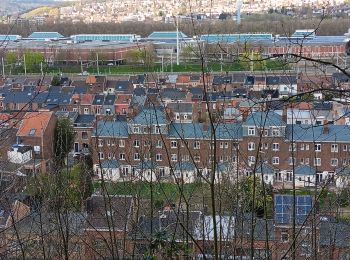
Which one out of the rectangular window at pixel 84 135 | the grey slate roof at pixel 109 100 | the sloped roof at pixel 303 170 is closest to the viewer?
the sloped roof at pixel 303 170

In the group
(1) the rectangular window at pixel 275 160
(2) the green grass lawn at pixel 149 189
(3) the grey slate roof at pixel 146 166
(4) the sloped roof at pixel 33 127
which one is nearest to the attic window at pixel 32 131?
(4) the sloped roof at pixel 33 127

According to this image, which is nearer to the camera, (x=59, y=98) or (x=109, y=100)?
(x=109, y=100)

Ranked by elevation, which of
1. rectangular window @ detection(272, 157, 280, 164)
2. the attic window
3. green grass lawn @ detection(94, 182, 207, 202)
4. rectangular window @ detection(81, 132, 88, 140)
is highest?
green grass lawn @ detection(94, 182, 207, 202)

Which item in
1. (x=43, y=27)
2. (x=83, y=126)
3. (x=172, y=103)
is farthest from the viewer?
(x=43, y=27)

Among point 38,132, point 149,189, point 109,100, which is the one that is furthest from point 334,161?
point 149,189

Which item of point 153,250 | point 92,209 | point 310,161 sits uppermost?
point 153,250

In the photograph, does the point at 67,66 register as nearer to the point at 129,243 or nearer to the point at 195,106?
the point at 195,106

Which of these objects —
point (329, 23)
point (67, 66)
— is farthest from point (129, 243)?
point (329, 23)

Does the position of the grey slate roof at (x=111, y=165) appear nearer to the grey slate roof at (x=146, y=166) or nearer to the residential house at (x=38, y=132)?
the grey slate roof at (x=146, y=166)

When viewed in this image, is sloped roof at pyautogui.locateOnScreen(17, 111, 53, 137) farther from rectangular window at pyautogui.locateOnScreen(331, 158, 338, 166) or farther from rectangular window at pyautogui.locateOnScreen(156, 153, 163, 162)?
rectangular window at pyautogui.locateOnScreen(331, 158, 338, 166)

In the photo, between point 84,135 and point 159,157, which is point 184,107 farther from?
point 159,157

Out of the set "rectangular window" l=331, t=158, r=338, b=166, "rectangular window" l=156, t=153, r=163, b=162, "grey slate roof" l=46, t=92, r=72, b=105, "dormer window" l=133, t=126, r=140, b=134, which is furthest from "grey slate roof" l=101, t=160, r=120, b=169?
"grey slate roof" l=46, t=92, r=72, b=105
